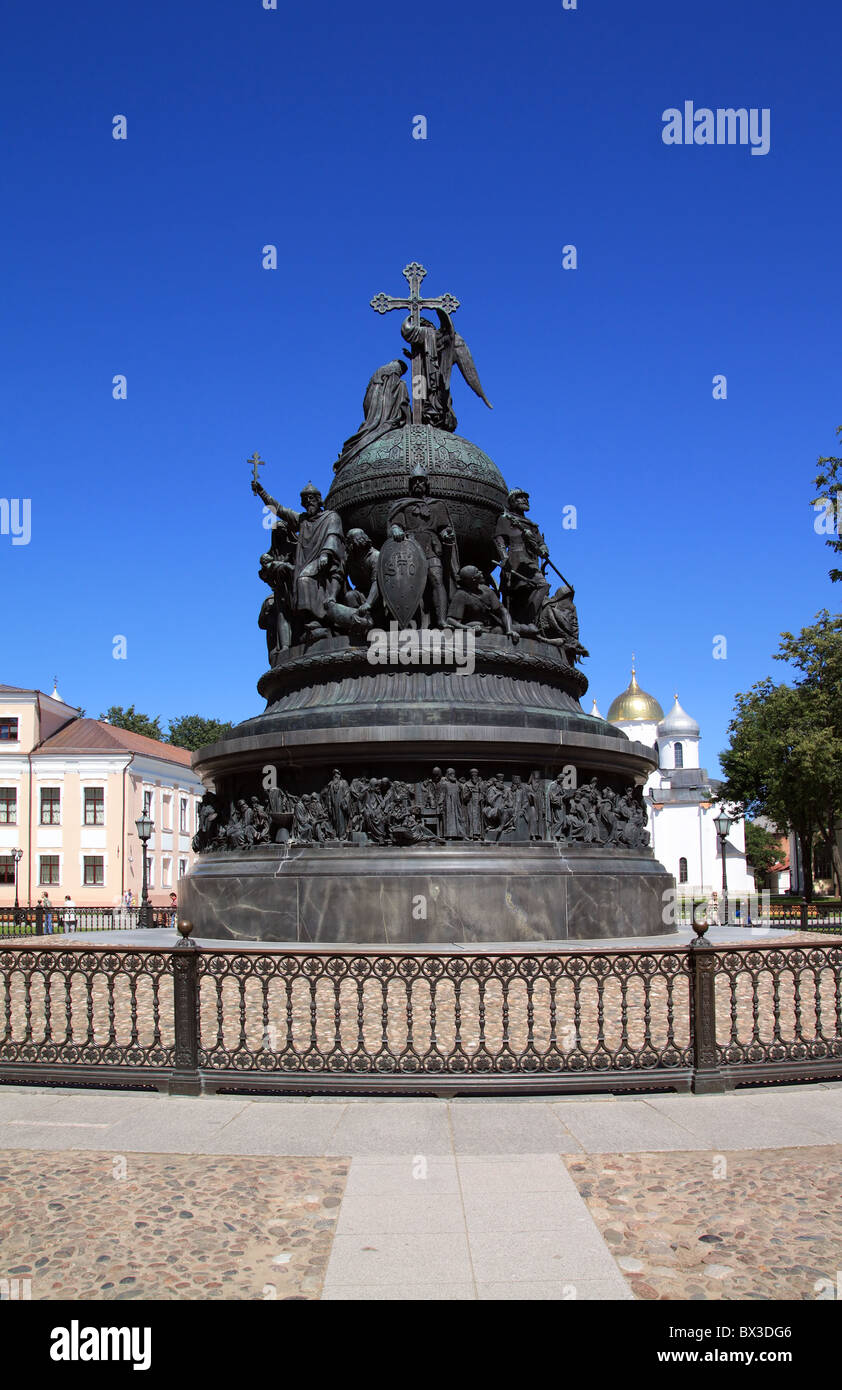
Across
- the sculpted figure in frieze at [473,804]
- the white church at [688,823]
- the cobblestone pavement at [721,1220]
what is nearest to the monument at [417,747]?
the sculpted figure in frieze at [473,804]

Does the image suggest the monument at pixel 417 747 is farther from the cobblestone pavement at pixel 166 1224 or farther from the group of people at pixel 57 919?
the group of people at pixel 57 919

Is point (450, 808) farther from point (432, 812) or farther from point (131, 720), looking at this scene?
point (131, 720)

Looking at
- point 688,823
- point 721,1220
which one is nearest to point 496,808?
point 721,1220

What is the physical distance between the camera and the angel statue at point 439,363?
23703 millimetres

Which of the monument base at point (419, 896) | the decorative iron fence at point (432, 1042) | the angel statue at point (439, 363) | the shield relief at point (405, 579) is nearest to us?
the decorative iron fence at point (432, 1042)

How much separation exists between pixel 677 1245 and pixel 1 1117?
4.87 m

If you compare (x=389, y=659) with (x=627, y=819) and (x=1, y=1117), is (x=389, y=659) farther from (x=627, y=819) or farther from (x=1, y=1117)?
(x=1, y=1117)

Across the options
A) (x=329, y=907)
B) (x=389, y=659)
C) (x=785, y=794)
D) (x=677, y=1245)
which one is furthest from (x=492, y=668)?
(x=785, y=794)

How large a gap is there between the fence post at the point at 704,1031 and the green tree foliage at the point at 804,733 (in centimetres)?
3247

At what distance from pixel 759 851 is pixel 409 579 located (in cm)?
9980

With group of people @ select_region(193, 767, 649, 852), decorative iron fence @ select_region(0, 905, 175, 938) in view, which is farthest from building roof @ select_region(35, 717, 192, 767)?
group of people @ select_region(193, 767, 649, 852)

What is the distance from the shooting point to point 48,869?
5188cm

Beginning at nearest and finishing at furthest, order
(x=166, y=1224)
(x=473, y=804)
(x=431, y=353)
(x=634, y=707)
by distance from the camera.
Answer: (x=166, y=1224)
(x=473, y=804)
(x=431, y=353)
(x=634, y=707)
